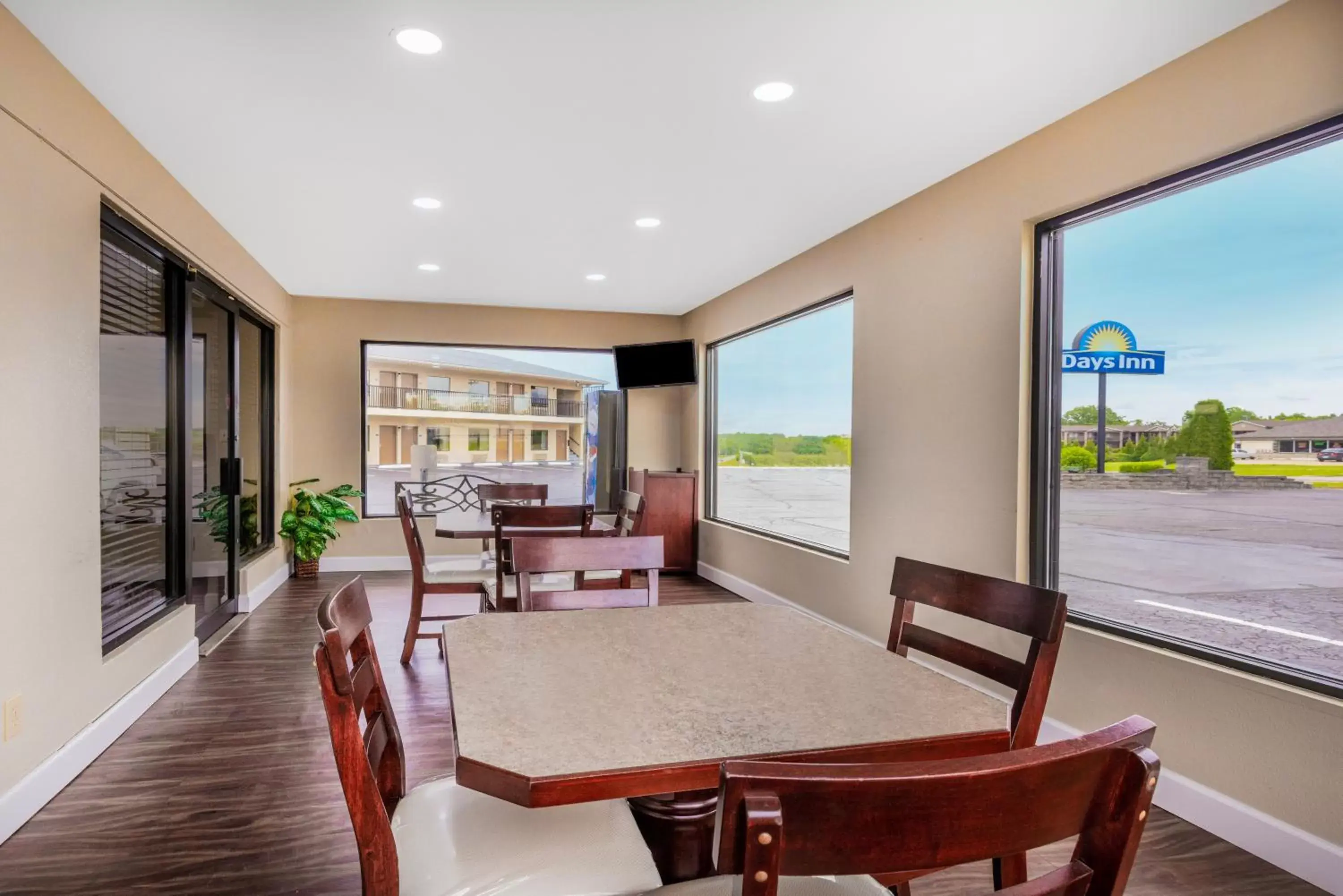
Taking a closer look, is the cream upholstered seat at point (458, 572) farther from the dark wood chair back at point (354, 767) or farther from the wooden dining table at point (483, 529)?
the dark wood chair back at point (354, 767)

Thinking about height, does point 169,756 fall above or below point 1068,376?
below

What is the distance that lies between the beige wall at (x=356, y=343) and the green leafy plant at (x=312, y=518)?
8.2 inches

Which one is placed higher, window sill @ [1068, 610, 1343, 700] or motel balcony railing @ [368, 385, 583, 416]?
motel balcony railing @ [368, 385, 583, 416]

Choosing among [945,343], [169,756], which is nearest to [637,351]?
[945,343]

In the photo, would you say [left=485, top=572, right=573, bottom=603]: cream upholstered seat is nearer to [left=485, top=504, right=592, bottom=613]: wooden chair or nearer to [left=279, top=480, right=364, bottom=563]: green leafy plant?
[left=485, top=504, right=592, bottom=613]: wooden chair

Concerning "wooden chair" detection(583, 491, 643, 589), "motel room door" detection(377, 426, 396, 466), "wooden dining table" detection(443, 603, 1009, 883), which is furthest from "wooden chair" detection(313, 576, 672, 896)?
"motel room door" detection(377, 426, 396, 466)

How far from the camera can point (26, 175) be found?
2471 mm

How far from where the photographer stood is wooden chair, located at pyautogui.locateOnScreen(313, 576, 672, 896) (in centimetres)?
111

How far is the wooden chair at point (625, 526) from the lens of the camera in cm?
351

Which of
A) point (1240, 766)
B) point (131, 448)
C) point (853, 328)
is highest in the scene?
point (853, 328)

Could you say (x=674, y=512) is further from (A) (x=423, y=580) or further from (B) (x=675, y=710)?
(B) (x=675, y=710)

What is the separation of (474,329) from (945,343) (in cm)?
479

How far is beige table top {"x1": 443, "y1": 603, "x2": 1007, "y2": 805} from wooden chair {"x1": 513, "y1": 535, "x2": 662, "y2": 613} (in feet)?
0.85

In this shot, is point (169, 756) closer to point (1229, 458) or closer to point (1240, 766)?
point (1240, 766)
